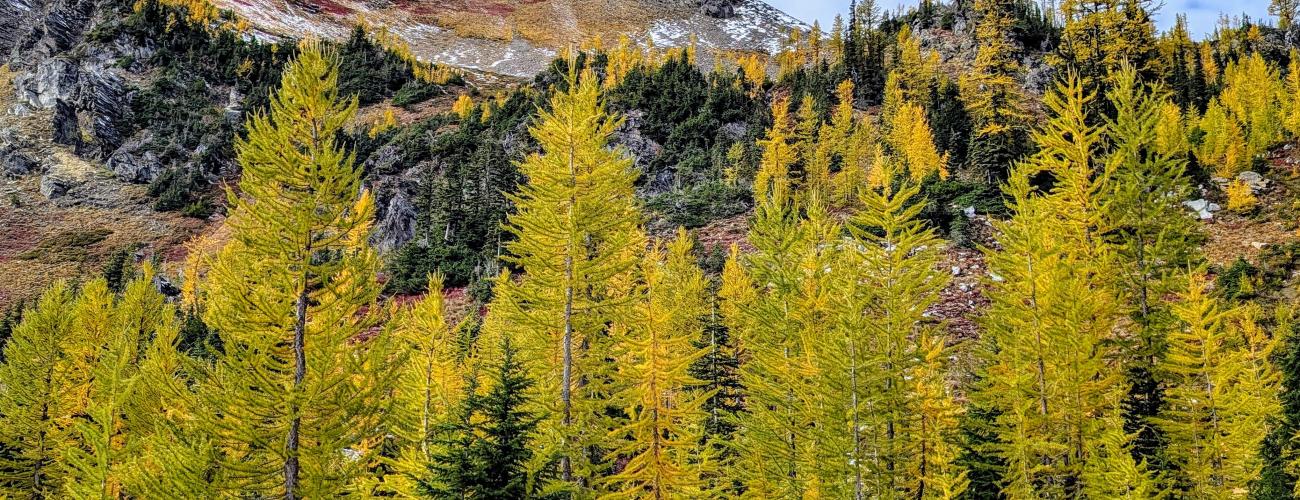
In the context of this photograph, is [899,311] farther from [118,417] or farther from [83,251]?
[83,251]

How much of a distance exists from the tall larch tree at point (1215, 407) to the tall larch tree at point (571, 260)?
13023 millimetres

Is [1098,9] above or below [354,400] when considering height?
above

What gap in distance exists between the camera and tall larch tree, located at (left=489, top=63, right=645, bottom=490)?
44.4 ft

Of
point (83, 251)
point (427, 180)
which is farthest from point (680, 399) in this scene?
point (83, 251)

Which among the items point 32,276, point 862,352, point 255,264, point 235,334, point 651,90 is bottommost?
point 32,276

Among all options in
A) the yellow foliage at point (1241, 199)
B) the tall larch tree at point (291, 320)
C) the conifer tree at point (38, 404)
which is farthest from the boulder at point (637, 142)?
the tall larch tree at point (291, 320)

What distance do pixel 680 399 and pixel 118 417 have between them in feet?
50.6

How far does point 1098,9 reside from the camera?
26.8 meters

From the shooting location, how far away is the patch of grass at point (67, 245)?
5772 centimetres

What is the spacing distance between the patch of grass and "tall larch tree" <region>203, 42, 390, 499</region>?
66076mm

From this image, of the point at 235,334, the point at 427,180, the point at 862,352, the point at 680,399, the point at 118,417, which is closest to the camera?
the point at 235,334

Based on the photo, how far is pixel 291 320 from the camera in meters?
11.0

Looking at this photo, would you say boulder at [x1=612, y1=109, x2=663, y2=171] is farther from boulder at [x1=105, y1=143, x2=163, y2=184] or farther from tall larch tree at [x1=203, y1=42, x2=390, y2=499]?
boulder at [x1=105, y1=143, x2=163, y2=184]

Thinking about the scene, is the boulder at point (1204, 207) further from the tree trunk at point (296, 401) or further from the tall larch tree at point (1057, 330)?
the tree trunk at point (296, 401)
